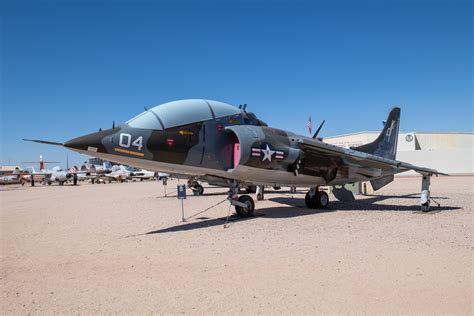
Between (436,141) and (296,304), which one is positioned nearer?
(296,304)

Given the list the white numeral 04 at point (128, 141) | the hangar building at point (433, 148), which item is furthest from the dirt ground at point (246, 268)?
the hangar building at point (433, 148)

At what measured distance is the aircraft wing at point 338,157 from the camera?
11195mm

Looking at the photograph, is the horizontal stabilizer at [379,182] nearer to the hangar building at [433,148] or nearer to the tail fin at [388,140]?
the tail fin at [388,140]

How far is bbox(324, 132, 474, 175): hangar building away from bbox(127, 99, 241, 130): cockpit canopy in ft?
156

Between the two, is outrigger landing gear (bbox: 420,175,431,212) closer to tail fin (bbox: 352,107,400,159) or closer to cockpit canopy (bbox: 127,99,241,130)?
tail fin (bbox: 352,107,400,159)

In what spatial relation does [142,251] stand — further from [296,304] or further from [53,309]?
[296,304]

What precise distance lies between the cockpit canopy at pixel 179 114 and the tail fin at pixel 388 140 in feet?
26.8

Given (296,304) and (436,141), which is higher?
(436,141)

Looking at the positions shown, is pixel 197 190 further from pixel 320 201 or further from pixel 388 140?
pixel 388 140

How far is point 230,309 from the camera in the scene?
12.2 ft

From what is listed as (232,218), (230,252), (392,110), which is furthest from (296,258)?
(392,110)

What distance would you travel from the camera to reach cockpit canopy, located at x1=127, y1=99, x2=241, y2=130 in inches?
334

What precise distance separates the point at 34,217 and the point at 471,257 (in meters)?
13.4

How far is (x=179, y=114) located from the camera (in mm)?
8945
